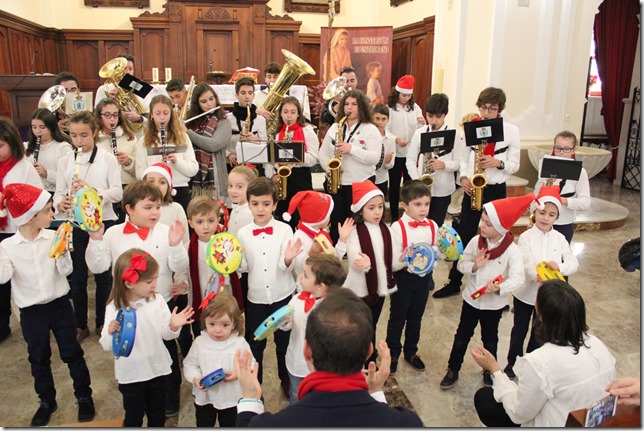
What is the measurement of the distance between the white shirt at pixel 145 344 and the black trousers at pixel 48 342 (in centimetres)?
55

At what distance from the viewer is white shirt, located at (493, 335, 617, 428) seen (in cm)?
192

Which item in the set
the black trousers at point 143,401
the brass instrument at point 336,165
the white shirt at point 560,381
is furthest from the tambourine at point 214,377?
the brass instrument at point 336,165

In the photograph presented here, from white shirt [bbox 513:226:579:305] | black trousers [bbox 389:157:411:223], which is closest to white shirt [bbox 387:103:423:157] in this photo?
black trousers [bbox 389:157:411:223]

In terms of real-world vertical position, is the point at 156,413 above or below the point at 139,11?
below

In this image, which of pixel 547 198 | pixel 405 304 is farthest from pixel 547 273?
pixel 405 304

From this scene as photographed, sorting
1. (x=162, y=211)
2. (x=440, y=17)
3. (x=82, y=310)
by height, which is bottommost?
(x=82, y=310)

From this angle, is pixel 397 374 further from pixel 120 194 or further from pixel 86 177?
pixel 86 177

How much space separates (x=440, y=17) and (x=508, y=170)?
4.61m

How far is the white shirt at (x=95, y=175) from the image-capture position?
3443 mm

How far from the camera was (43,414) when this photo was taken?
110 inches

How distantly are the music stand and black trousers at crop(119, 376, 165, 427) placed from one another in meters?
2.96

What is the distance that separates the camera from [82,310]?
3.62 meters

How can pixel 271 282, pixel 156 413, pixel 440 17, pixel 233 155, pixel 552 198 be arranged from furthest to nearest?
1. pixel 440 17
2. pixel 233 155
3. pixel 552 198
4. pixel 271 282
5. pixel 156 413

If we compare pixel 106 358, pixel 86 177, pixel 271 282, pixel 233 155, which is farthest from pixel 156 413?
pixel 233 155
